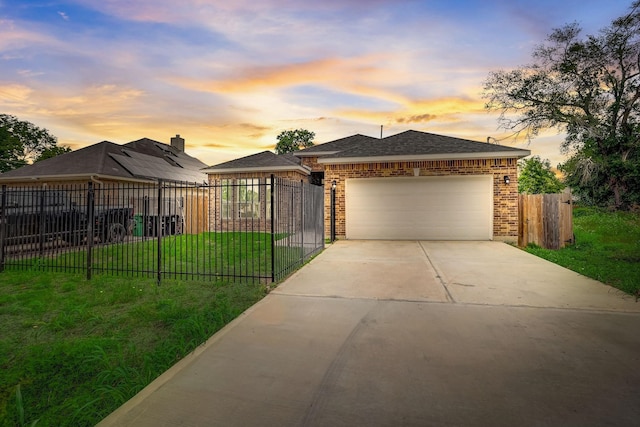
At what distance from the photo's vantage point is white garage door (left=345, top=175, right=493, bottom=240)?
38.0 ft

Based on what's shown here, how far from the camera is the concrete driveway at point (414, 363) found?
2191 millimetres

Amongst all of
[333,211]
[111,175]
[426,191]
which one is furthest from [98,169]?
[426,191]

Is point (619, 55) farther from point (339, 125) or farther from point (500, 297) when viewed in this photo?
point (500, 297)

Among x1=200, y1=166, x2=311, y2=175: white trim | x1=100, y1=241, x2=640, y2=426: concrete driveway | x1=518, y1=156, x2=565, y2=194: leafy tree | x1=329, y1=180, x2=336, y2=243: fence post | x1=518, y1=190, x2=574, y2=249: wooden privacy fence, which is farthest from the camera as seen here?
x1=518, y1=156, x2=565, y2=194: leafy tree

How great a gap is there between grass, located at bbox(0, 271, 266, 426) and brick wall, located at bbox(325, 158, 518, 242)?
7250 mm

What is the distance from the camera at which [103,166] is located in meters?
16.2

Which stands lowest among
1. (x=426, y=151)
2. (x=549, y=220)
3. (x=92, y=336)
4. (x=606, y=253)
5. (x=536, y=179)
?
(x=92, y=336)

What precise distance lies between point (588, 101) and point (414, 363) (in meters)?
28.7

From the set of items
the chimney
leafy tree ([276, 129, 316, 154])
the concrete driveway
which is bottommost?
the concrete driveway

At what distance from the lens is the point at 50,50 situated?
366 inches

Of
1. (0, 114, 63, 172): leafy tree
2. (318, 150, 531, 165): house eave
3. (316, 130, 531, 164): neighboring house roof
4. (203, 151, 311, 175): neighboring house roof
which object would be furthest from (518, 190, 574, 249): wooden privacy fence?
(0, 114, 63, 172): leafy tree

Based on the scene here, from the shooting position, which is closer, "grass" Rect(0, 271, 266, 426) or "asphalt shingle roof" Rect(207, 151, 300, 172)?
"grass" Rect(0, 271, 266, 426)

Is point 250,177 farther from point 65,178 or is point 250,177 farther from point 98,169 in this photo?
point 65,178

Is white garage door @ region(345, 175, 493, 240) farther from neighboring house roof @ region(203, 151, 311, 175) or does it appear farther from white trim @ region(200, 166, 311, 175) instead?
neighboring house roof @ region(203, 151, 311, 175)
